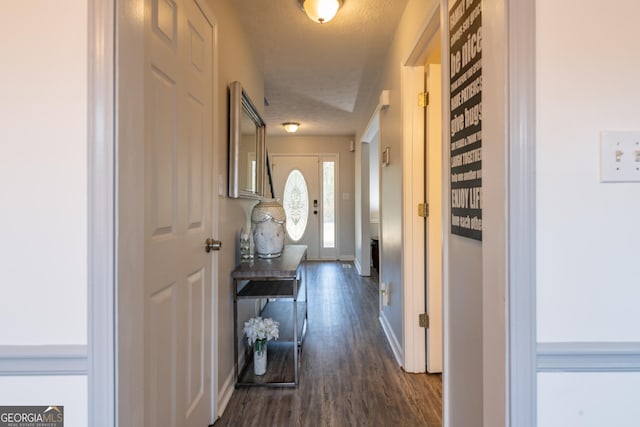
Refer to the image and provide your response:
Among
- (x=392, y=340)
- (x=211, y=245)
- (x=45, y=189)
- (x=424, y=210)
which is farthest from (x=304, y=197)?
(x=45, y=189)

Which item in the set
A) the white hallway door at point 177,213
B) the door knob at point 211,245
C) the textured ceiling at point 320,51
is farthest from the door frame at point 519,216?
the textured ceiling at point 320,51

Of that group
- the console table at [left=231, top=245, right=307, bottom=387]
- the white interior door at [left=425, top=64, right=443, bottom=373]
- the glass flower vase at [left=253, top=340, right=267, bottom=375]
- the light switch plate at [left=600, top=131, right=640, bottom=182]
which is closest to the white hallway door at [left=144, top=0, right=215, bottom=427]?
the console table at [left=231, top=245, right=307, bottom=387]

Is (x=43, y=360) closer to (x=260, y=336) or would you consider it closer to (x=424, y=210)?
(x=260, y=336)

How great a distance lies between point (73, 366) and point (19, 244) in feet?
1.03

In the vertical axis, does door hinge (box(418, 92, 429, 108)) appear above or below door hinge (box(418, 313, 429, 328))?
above

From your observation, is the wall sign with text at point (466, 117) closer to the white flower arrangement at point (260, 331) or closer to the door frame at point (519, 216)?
the door frame at point (519, 216)

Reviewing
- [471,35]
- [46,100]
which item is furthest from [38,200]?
[471,35]

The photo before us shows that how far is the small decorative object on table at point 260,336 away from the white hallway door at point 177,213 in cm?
48

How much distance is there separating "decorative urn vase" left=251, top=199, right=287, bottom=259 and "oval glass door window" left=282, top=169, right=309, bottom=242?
4.06 metres

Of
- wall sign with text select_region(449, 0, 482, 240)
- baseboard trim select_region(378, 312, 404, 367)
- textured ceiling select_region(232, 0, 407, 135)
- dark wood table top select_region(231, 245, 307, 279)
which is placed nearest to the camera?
wall sign with text select_region(449, 0, 482, 240)

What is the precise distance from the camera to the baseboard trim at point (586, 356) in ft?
2.57

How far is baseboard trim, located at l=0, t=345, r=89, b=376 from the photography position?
2.55 feet

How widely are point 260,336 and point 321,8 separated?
2.09m

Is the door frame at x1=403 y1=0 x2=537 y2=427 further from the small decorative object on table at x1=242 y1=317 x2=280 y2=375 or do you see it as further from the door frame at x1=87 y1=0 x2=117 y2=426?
Answer: the small decorative object on table at x1=242 y1=317 x2=280 y2=375
